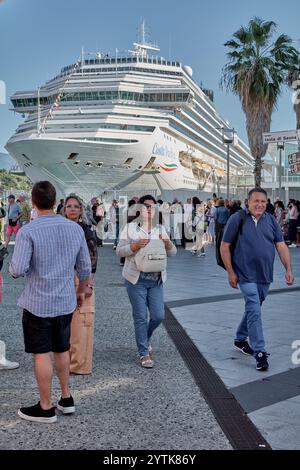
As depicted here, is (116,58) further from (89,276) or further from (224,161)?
(89,276)

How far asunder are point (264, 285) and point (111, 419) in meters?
2.07

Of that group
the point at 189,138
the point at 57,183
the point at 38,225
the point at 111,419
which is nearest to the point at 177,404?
the point at 111,419

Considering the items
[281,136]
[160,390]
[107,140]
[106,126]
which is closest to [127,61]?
[106,126]

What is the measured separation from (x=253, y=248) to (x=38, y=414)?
2375mm

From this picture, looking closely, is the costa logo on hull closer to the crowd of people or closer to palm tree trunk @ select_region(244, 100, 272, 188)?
palm tree trunk @ select_region(244, 100, 272, 188)

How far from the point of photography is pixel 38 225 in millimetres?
3816

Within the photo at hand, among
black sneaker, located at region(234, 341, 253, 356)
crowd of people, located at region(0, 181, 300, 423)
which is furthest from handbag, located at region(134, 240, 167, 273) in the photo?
black sneaker, located at region(234, 341, 253, 356)

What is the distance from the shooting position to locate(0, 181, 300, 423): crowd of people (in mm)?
3834

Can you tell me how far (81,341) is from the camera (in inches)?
198

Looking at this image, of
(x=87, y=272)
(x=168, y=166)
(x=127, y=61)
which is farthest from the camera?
(x=127, y=61)

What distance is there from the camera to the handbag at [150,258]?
5.22 m

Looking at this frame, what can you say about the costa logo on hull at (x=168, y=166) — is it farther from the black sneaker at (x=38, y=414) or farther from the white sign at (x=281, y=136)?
the black sneaker at (x=38, y=414)

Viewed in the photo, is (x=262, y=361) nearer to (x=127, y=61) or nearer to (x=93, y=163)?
(x=93, y=163)

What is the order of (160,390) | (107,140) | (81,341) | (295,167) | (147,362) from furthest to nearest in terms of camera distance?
(107,140) < (295,167) < (147,362) < (81,341) < (160,390)
